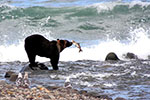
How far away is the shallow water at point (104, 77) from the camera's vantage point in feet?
36.1

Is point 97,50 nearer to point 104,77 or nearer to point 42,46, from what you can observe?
point 42,46

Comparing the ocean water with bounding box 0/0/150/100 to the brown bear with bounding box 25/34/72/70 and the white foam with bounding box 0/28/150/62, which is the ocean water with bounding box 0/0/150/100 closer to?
the white foam with bounding box 0/28/150/62

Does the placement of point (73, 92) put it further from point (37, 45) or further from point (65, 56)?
point (65, 56)

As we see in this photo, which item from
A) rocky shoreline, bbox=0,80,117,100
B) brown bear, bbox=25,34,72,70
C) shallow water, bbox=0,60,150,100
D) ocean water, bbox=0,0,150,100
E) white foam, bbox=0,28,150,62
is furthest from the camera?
white foam, bbox=0,28,150,62

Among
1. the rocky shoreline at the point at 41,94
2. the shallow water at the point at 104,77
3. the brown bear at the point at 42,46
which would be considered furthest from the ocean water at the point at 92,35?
the rocky shoreline at the point at 41,94

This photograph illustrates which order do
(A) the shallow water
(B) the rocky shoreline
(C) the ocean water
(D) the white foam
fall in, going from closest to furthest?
(B) the rocky shoreline → (A) the shallow water → (C) the ocean water → (D) the white foam

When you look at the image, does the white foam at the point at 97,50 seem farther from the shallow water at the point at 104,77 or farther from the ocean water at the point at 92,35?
the shallow water at the point at 104,77

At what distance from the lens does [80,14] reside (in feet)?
104

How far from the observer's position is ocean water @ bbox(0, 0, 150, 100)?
12273 millimetres

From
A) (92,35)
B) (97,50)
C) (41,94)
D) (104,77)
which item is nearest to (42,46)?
(104,77)

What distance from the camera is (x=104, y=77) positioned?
41.6 ft

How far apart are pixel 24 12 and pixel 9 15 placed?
3.77ft

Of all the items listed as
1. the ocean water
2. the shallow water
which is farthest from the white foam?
the shallow water

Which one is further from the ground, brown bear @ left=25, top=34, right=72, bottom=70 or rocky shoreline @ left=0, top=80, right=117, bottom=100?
brown bear @ left=25, top=34, right=72, bottom=70
